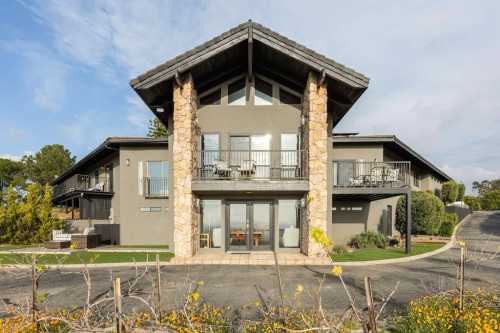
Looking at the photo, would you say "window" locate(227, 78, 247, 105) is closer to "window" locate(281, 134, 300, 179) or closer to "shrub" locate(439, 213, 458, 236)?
"window" locate(281, 134, 300, 179)

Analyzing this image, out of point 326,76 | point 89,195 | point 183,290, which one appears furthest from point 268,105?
point 89,195

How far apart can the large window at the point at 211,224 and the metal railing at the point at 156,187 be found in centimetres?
399

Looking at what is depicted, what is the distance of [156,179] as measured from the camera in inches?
600

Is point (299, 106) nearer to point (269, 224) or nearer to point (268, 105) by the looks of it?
point (268, 105)

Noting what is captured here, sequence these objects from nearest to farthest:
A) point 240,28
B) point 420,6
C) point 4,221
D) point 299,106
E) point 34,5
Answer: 1. point 240,28
2. point 420,6
3. point 299,106
4. point 34,5
5. point 4,221

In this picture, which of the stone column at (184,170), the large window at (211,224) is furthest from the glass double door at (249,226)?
the stone column at (184,170)

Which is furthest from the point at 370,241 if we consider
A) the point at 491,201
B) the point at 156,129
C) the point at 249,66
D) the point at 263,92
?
the point at 491,201

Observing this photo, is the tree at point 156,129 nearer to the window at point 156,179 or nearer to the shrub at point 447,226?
the window at point 156,179

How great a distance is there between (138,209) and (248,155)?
7551 millimetres

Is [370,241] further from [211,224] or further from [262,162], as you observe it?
[211,224]

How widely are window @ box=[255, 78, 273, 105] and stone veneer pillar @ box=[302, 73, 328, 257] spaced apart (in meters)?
2.18

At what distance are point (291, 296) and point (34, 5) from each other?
61.7ft

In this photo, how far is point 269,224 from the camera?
12.1m

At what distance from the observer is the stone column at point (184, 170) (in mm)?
10656
